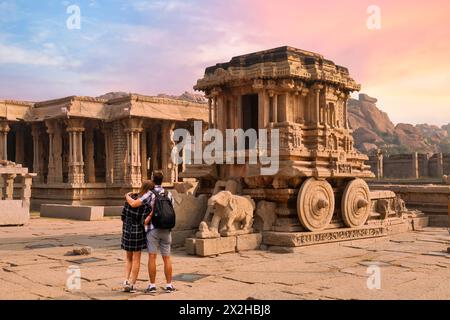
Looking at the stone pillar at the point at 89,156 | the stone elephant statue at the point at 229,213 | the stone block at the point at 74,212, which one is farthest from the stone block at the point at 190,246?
the stone pillar at the point at 89,156

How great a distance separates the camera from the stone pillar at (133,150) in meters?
25.6

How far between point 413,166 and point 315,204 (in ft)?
104

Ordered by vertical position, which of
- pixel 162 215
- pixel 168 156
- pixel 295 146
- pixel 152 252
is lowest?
pixel 152 252

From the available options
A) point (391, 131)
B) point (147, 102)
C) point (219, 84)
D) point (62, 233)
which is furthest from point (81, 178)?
point (391, 131)

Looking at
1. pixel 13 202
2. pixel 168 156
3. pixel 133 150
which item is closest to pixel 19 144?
pixel 133 150

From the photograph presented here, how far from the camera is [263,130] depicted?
12516 millimetres

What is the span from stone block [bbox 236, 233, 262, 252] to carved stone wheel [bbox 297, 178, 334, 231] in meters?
1.07

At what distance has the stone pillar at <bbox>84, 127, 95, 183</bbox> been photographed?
27875mm

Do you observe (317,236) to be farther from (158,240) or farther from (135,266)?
(135,266)

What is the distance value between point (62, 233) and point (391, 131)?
86.4 meters

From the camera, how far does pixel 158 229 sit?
660cm

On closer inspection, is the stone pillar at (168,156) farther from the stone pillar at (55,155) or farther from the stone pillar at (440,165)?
the stone pillar at (440,165)

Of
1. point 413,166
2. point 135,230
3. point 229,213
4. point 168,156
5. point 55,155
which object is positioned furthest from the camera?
point 413,166

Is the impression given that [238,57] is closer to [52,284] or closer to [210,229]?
[210,229]
